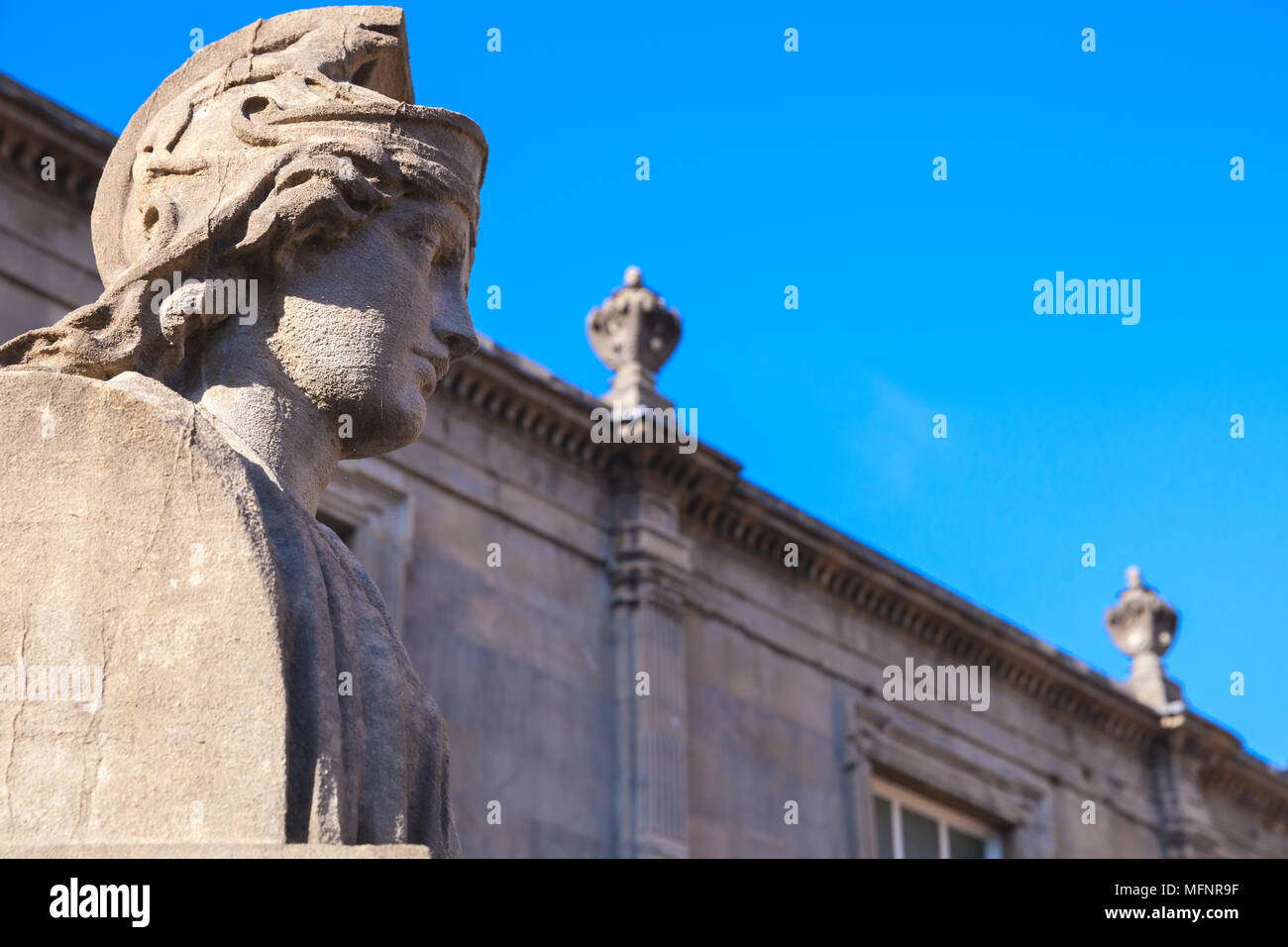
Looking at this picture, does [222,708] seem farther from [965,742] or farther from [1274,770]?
[1274,770]

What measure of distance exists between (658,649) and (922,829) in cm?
420

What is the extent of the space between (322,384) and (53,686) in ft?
2.67

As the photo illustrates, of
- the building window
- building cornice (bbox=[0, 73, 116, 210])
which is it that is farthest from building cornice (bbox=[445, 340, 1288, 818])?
building cornice (bbox=[0, 73, 116, 210])

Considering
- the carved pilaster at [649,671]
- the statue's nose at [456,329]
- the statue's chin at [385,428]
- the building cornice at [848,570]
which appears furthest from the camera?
the building cornice at [848,570]

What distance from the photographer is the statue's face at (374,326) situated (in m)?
3.77

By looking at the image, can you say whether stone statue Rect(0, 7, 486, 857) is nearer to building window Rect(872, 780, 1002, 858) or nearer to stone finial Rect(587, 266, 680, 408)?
stone finial Rect(587, 266, 680, 408)

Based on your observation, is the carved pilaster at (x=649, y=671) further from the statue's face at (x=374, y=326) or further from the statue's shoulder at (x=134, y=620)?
the statue's shoulder at (x=134, y=620)

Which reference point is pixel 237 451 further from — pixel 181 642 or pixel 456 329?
pixel 456 329

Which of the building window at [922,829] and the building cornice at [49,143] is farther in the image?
the building window at [922,829]

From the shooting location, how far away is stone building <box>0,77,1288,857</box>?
1438 centimetres

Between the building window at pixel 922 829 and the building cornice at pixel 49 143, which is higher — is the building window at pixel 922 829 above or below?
below

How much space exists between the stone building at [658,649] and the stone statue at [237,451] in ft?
28.8

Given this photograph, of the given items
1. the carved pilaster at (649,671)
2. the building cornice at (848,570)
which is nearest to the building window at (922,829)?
the building cornice at (848,570)

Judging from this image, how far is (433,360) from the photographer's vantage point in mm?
4000
